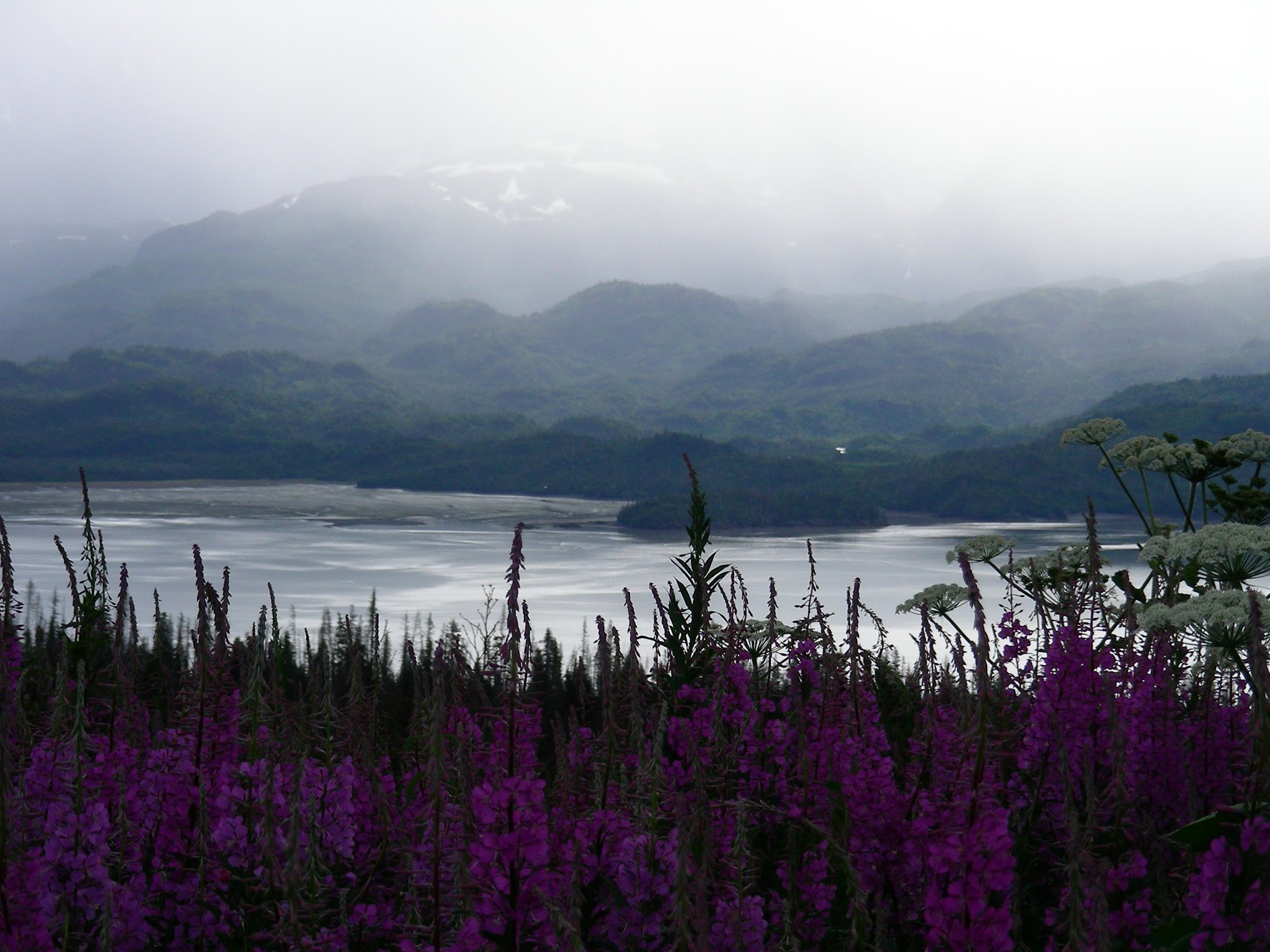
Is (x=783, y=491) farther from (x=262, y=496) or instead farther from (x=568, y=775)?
(x=568, y=775)

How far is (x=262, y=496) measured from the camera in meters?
83.9

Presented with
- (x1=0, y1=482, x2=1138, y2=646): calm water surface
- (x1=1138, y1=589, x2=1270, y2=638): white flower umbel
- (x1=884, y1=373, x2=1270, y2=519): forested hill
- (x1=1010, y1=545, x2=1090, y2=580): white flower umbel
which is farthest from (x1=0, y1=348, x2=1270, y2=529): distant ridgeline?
(x1=1138, y1=589, x2=1270, y2=638): white flower umbel

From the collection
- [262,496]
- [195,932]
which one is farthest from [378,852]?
[262,496]

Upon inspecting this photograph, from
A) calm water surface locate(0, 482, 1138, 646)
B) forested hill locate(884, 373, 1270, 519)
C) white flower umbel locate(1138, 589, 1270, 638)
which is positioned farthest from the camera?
forested hill locate(884, 373, 1270, 519)

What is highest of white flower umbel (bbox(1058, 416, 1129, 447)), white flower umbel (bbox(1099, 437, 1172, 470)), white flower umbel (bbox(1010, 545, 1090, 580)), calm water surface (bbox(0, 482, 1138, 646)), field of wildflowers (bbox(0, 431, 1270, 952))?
white flower umbel (bbox(1058, 416, 1129, 447))

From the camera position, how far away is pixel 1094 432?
851 cm

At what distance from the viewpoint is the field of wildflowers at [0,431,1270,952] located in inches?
73.2

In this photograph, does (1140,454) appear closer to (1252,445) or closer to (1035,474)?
(1252,445)

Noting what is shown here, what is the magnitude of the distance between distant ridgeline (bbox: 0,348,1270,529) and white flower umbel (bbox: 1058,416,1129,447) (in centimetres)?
2645

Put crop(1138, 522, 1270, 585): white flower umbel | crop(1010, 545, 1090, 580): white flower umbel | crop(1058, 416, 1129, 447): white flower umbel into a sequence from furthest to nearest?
crop(1058, 416, 1129, 447): white flower umbel, crop(1010, 545, 1090, 580): white flower umbel, crop(1138, 522, 1270, 585): white flower umbel

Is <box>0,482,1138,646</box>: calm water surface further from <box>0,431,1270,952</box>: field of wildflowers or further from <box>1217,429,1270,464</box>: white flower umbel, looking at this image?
<box>0,431,1270,952</box>: field of wildflowers

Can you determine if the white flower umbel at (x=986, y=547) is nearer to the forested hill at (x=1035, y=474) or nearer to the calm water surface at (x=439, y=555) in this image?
the calm water surface at (x=439, y=555)

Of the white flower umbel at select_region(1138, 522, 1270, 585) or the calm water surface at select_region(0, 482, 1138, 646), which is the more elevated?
the white flower umbel at select_region(1138, 522, 1270, 585)

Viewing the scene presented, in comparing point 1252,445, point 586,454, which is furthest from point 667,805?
point 586,454
